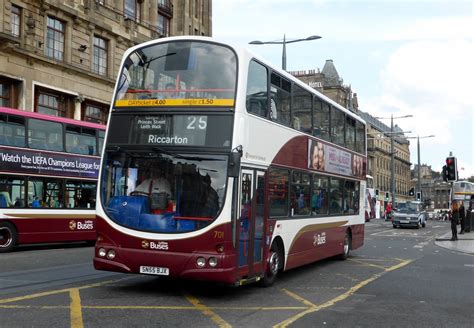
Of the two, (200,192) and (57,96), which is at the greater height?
(57,96)

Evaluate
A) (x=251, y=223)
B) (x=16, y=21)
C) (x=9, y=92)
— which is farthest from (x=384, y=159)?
(x=251, y=223)

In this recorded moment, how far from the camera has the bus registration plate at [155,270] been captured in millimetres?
8539

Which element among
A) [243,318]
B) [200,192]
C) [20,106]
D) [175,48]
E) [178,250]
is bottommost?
[243,318]

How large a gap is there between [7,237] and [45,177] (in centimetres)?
206

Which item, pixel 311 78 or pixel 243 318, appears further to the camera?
pixel 311 78

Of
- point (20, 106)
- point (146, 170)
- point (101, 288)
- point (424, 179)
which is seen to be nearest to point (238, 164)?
point (146, 170)

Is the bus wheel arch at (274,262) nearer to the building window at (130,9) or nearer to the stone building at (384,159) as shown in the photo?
the building window at (130,9)

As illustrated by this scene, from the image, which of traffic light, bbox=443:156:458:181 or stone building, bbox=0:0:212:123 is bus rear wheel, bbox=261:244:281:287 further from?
stone building, bbox=0:0:212:123

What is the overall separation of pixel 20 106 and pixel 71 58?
193 inches

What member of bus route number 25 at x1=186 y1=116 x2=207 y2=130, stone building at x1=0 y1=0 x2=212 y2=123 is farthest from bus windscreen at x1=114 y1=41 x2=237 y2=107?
stone building at x1=0 y1=0 x2=212 y2=123

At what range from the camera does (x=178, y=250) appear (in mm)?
8508

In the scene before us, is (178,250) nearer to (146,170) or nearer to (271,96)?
(146,170)

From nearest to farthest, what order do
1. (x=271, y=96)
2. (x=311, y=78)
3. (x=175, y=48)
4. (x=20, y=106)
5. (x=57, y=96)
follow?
(x=175, y=48), (x=271, y=96), (x=20, y=106), (x=57, y=96), (x=311, y=78)

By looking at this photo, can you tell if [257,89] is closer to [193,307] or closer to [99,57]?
[193,307]
